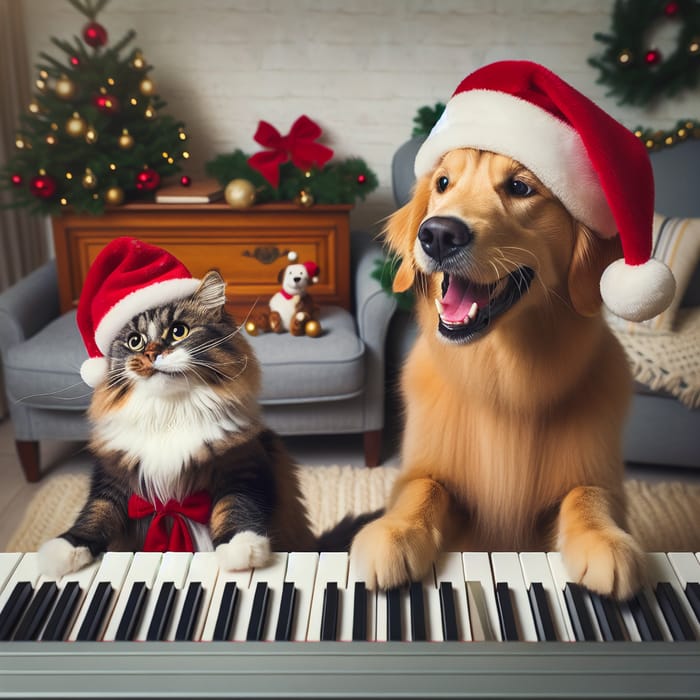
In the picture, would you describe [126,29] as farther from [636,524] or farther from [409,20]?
[636,524]

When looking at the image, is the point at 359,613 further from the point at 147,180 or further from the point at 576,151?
the point at 147,180

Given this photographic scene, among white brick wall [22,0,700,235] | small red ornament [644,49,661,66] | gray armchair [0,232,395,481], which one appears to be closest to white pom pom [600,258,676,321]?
gray armchair [0,232,395,481]

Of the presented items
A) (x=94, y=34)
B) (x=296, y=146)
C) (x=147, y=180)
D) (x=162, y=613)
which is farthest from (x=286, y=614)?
(x=94, y=34)

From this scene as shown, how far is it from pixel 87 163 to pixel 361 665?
1977 mm

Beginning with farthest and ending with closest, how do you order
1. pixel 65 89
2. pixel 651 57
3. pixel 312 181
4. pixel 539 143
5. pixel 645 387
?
1. pixel 651 57
2. pixel 312 181
3. pixel 65 89
4. pixel 645 387
5. pixel 539 143

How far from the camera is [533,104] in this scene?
0.85 m

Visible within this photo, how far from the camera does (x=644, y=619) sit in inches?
29.2

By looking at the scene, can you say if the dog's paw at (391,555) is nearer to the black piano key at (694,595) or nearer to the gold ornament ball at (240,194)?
the black piano key at (694,595)

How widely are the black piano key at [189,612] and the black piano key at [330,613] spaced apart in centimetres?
14

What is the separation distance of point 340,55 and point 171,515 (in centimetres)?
220

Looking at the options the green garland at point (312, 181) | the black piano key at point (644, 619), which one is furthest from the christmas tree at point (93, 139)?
the black piano key at point (644, 619)

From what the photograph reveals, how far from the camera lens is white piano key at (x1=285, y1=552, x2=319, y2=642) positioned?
29.2 inches

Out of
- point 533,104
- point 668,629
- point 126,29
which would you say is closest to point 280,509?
point 668,629

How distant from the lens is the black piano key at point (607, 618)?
718 millimetres
